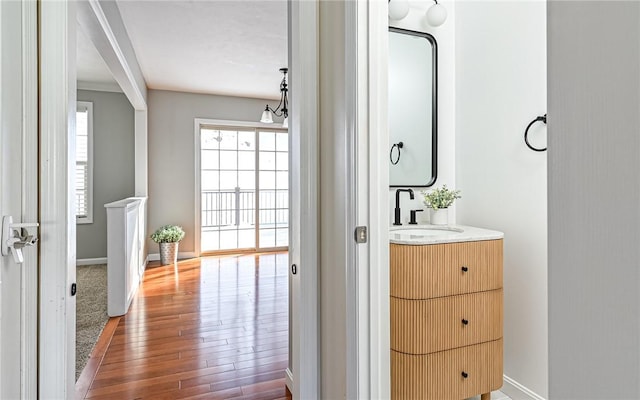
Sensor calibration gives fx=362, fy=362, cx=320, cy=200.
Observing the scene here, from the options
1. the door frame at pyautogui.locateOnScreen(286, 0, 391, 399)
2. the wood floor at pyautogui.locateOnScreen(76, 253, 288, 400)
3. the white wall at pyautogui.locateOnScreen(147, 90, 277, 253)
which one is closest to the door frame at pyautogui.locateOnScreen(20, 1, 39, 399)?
the door frame at pyautogui.locateOnScreen(286, 0, 391, 399)

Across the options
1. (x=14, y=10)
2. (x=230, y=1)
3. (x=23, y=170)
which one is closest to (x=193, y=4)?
(x=230, y=1)

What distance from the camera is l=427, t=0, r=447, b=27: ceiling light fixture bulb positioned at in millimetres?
2045

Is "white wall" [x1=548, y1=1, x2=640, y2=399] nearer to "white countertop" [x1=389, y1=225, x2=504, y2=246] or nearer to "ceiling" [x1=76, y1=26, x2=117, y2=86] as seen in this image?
"white countertop" [x1=389, y1=225, x2=504, y2=246]

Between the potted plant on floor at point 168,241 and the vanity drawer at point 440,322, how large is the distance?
436 centimetres

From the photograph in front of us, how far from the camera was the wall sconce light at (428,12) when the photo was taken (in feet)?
6.38

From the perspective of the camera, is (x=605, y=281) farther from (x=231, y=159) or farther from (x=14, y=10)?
(x=231, y=159)

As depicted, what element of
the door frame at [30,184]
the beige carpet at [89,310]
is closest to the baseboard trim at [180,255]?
the beige carpet at [89,310]

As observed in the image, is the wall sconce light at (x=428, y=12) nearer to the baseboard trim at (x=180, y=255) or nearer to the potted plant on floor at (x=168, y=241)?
the potted plant on floor at (x=168, y=241)

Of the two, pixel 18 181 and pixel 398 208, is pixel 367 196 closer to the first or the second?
pixel 398 208

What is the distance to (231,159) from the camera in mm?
6047

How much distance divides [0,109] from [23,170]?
0.23 m

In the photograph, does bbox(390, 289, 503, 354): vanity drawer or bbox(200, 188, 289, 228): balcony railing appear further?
bbox(200, 188, 289, 228): balcony railing

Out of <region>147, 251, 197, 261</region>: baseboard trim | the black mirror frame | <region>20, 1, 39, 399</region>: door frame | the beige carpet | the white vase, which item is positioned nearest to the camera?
<region>20, 1, 39, 399</region>: door frame

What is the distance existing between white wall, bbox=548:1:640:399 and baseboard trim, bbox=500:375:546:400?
5.86 ft
